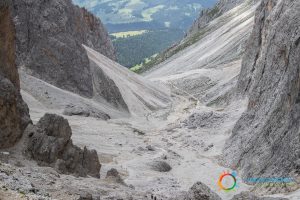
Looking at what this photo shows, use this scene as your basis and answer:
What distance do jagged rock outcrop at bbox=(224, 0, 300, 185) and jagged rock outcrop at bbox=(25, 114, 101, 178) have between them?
40.4 ft

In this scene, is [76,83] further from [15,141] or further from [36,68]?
[15,141]

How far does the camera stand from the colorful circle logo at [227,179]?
3934 centimetres

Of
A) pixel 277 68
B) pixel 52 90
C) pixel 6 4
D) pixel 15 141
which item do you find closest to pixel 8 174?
pixel 15 141

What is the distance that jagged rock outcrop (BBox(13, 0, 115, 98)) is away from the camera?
7606 cm

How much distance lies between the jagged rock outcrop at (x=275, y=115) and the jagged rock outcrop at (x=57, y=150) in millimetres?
12307

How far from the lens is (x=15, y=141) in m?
32.6

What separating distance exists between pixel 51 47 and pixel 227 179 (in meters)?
44.4

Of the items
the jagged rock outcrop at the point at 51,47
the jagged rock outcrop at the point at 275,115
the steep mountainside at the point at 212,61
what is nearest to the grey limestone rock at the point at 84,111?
the jagged rock outcrop at the point at 51,47

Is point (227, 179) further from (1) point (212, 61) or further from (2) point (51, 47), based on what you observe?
(1) point (212, 61)

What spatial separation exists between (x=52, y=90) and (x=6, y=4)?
37.1 m

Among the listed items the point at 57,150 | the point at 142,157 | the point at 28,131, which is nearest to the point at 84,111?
the point at 142,157

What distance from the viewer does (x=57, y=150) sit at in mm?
33125

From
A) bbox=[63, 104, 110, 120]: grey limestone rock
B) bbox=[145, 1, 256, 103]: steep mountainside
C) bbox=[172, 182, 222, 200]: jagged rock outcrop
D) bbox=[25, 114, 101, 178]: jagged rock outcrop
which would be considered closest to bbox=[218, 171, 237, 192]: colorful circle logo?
bbox=[25, 114, 101, 178]: jagged rock outcrop

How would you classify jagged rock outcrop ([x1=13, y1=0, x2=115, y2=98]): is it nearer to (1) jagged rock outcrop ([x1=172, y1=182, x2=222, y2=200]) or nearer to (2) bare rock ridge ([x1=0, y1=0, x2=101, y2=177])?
(2) bare rock ridge ([x1=0, y1=0, x2=101, y2=177])
